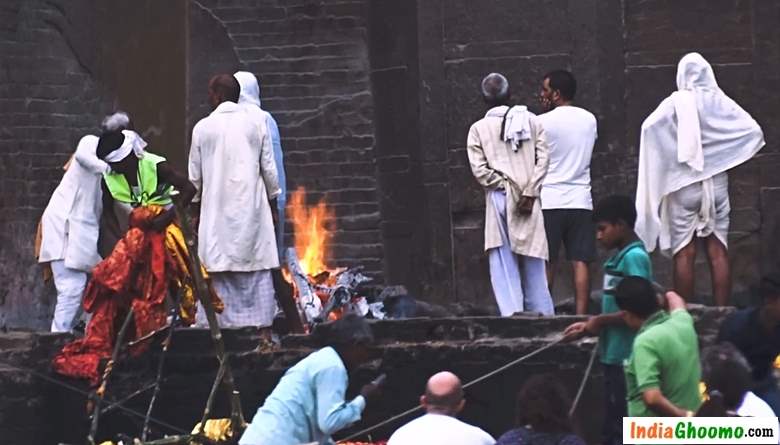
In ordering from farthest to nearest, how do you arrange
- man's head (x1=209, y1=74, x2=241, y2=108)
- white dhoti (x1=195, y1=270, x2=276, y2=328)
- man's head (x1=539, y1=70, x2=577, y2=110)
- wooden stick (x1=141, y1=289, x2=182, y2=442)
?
man's head (x1=539, y1=70, x2=577, y2=110)
man's head (x1=209, y1=74, x2=241, y2=108)
white dhoti (x1=195, y1=270, x2=276, y2=328)
wooden stick (x1=141, y1=289, x2=182, y2=442)

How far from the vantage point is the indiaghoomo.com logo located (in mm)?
9133

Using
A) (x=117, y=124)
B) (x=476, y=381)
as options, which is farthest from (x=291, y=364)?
(x=117, y=124)

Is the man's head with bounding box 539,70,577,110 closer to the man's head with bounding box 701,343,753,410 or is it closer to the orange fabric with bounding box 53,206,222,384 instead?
the orange fabric with bounding box 53,206,222,384

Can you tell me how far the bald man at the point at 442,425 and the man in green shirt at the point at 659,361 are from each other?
0.70 meters

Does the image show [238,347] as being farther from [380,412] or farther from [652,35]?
[652,35]

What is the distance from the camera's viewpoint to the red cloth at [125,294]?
42.1 ft

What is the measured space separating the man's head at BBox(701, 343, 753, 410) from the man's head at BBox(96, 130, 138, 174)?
5.07 metres

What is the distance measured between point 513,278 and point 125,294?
2356 millimetres

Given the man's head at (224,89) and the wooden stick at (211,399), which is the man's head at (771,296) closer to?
the wooden stick at (211,399)

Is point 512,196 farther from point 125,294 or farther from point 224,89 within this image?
point 125,294

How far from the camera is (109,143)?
43.7 ft

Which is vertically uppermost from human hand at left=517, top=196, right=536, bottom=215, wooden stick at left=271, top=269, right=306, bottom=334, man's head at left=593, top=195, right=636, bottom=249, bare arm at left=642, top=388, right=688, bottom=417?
human hand at left=517, top=196, right=536, bottom=215

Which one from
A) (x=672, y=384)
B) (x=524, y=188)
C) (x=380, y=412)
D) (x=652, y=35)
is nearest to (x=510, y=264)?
(x=524, y=188)

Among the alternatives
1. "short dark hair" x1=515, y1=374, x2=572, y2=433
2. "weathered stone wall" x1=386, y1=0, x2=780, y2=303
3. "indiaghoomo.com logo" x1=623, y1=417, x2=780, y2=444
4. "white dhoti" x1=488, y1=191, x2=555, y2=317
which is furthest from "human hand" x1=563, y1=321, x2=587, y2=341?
"weathered stone wall" x1=386, y1=0, x2=780, y2=303
